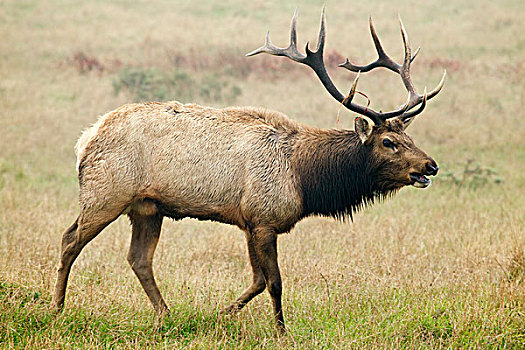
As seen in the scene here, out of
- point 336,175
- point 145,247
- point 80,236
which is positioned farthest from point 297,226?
point 80,236

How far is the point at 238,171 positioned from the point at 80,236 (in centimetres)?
154

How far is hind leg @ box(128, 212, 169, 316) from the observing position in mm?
6184

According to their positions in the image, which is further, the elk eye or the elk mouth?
the elk eye

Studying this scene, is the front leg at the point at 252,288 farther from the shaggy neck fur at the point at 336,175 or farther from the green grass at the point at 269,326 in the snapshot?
the shaggy neck fur at the point at 336,175

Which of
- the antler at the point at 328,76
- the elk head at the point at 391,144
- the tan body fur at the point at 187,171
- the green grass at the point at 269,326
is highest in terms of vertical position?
the antler at the point at 328,76

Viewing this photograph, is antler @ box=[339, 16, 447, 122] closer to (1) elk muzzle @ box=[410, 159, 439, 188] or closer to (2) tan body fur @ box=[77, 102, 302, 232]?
(1) elk muzzle @ box=[410, 159, 439, 188]

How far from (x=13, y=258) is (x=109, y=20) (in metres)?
19.8

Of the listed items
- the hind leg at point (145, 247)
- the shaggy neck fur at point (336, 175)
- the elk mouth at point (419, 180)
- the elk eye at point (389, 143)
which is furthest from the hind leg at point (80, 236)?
the elk mouth at point (419, 180)

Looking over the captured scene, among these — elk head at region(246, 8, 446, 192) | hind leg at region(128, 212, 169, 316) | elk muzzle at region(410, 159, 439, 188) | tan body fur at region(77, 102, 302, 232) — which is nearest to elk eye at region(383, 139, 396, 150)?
elk head at region(246, 8, 446, 192)

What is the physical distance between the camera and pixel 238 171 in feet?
18.9

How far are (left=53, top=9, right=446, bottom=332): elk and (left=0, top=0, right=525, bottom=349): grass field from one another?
474 mm

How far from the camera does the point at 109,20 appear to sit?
2527 cm

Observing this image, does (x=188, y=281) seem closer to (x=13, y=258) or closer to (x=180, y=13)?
(x=13, y=258)

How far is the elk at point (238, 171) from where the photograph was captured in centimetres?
570
